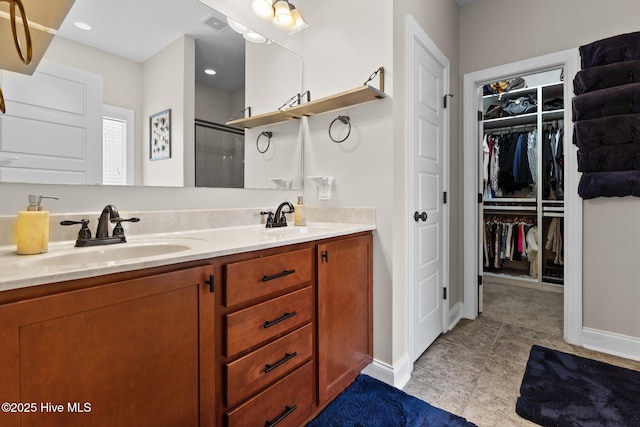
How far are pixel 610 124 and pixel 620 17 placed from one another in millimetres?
742

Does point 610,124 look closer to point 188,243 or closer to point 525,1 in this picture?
point 525,1

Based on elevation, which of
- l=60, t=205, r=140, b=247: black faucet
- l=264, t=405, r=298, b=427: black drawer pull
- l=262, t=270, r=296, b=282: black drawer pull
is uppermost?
l=60, t=205, r=140, b=247: black faucet

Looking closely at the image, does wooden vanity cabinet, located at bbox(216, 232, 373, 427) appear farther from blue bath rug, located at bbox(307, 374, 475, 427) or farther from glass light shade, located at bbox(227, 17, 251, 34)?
glass light shade, located at bbox(227, 17, 251, 34)

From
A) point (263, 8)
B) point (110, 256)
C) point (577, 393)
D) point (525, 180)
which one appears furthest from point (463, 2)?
point (110, 256)

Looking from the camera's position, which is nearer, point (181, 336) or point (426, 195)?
point (181, 336)

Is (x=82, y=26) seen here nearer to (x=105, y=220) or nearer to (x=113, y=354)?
(x=105, y=220)

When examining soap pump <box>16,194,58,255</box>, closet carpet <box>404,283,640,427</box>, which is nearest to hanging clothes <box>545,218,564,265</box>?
closet carpet <box>404,283,640,427</box>

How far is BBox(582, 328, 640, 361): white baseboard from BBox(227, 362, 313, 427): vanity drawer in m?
2.15

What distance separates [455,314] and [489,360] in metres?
0.64

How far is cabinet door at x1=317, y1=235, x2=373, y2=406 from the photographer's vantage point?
1.44m

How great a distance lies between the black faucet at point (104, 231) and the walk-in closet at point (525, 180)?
136 inches

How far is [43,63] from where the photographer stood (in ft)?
3.76

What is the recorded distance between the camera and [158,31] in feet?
4.75

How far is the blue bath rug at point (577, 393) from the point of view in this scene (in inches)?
57.9
